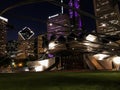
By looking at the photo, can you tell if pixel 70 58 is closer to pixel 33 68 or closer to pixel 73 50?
pixel 73 50

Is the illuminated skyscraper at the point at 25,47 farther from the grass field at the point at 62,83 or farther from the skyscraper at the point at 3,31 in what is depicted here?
the grass field at the point at 62,83

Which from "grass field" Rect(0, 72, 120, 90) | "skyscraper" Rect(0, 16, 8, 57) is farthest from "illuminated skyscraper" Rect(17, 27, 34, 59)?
"grass field" Rect(0, 72, 120, 90)

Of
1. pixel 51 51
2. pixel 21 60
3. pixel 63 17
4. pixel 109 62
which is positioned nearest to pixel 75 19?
pixel 63 17

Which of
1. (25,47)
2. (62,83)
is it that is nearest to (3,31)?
(25,47)

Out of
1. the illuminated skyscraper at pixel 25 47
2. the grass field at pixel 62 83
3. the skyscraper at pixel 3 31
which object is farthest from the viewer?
the illuminated skyscraper at pixel 25 47

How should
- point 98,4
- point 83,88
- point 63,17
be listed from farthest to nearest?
point 63,17
point 98,4
point 83,88

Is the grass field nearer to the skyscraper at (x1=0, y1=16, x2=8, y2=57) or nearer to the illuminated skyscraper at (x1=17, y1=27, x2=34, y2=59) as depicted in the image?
the skyscraper at (x1=0, y1=16, x2=8, y2=57)

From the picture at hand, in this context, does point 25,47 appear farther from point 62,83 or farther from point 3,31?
point 3,31

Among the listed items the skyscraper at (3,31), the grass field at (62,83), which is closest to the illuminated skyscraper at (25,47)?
the skyscraper at (3,31)

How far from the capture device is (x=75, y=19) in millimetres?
112750

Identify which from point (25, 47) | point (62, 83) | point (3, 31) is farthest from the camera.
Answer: point (3, 31)

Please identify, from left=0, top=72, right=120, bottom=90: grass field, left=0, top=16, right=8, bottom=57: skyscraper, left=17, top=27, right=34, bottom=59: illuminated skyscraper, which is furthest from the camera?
left=17, top=27, right=34, bottom=59: illuminated skyscraper

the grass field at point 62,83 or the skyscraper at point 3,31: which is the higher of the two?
the skyscraper at point 3,31

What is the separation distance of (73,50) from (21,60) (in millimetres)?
35822
